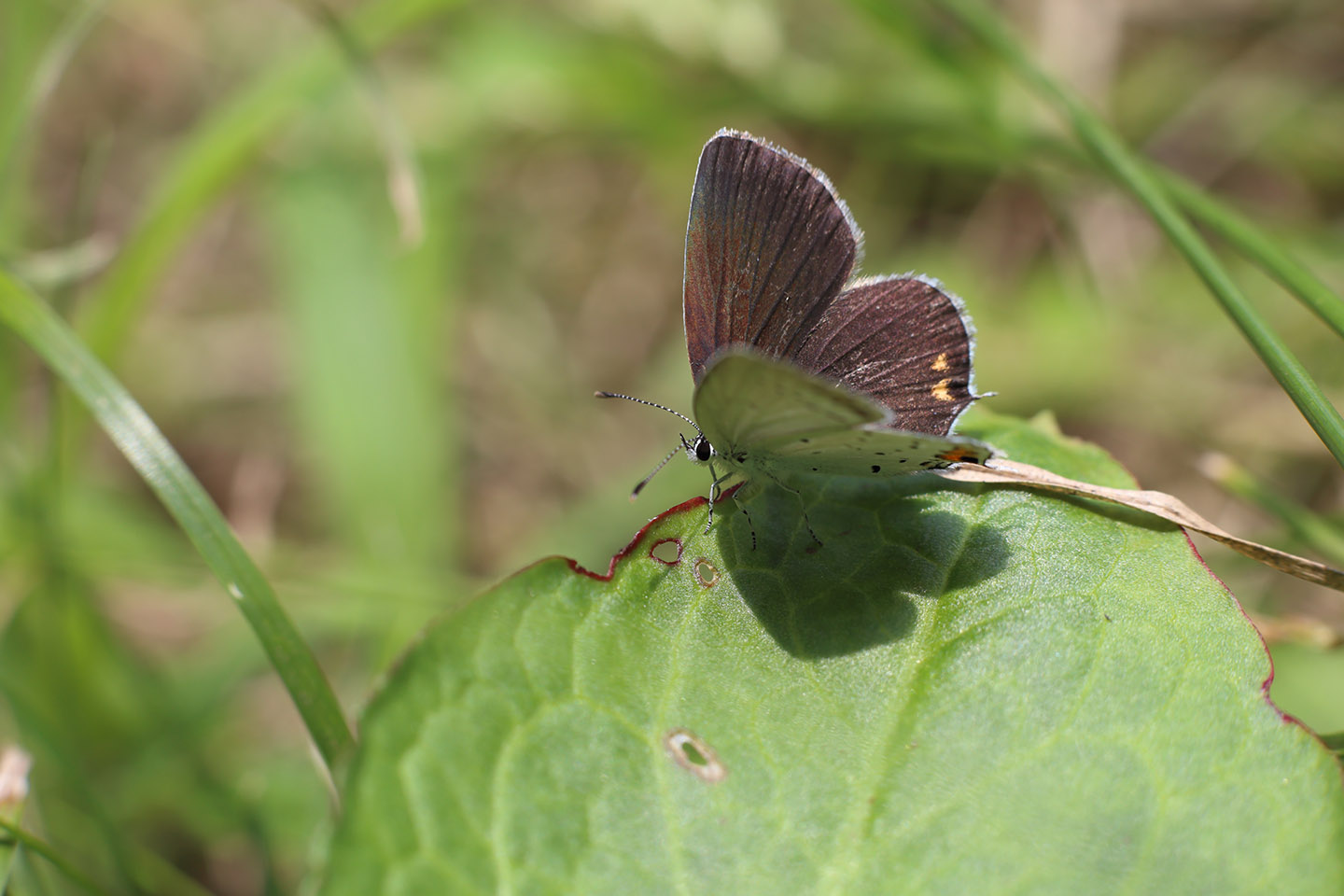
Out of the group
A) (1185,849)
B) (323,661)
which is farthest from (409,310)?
(1185,849)

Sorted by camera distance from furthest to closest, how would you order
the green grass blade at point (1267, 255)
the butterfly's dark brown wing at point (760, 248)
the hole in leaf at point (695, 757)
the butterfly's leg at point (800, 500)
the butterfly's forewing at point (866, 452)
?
the butterfly's dark brown wing at point (760, 248) < the green grass blade at point (1267, 255) < the butterfly's leg at point (800, 500) < the butterfly's forewing at point (866, 452) < the hole in leaf at point (695, 757)

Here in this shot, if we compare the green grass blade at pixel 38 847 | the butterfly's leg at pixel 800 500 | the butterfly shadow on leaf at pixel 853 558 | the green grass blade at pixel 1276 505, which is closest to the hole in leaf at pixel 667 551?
the butterfly shadow on leaf at pixel 853 558

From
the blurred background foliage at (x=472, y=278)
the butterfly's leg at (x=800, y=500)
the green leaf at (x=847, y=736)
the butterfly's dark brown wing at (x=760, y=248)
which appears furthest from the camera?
the blurred background foliage at (x=472, y=278)

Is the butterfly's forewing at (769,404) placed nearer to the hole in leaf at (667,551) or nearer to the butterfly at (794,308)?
the butterfly at (794,308)

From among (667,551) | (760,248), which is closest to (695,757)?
(667,551)

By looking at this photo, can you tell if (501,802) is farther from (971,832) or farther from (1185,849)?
(1185,849)

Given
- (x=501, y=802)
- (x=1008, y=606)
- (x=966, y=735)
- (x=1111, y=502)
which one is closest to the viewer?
(x=501, y=802)

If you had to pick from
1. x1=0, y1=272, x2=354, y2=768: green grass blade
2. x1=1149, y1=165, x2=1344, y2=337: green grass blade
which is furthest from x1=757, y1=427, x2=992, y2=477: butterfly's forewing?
x1=0, y1=272, x2=354, y2=768: green grass blade
